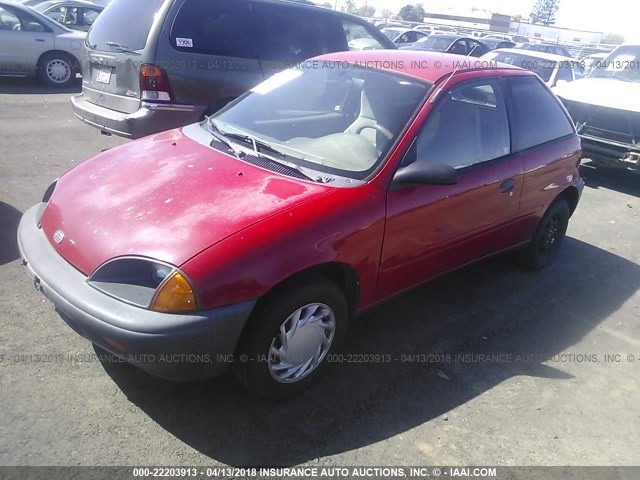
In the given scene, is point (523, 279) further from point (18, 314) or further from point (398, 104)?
point (18, 314)

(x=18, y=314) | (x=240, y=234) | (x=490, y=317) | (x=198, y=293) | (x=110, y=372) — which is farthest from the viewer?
(x=490, y=317)

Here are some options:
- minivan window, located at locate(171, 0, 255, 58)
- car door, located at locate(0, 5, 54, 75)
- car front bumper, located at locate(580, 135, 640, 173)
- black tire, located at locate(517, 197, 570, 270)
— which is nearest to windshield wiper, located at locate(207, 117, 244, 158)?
minivan window, located at locate(171, 0, 255, 58)

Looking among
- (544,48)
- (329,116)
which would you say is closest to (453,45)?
(544,48)

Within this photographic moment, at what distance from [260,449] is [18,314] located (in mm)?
1815

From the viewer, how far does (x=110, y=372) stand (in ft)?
9.65

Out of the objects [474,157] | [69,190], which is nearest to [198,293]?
[69,190]

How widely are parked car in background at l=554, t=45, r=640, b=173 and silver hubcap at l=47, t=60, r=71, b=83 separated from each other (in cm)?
934

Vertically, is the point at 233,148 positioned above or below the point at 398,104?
below

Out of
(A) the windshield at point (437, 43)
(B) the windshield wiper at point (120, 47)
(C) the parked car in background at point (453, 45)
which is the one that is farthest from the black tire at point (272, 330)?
(A) the windshield at point (437, 43)

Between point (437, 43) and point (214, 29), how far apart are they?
11.7 m

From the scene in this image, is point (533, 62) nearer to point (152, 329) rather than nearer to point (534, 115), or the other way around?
point (534, 115)

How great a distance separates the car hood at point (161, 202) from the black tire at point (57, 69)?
29.4 ft

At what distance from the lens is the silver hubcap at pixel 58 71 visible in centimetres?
1083

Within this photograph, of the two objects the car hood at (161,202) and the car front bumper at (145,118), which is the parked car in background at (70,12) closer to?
the car front bumper at (145,118)
